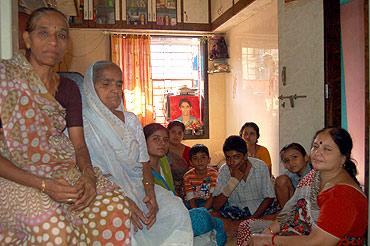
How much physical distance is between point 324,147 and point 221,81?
5.03m

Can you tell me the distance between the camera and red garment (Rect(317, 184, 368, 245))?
157 centimetres

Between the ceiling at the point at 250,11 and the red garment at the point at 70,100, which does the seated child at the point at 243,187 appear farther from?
the ceiling at the point at 250,11

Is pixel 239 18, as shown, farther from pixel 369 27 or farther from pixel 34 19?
pixel 34 19

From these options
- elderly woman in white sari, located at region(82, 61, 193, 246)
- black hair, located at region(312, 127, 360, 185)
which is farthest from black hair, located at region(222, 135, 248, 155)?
black hair, located at region(312, 127, 360, 185)

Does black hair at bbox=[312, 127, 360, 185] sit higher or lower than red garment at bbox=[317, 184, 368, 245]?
higher

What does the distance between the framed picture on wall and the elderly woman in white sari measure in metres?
4.52

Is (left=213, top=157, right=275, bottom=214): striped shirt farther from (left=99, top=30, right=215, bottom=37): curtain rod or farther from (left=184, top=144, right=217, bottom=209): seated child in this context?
(left=99, top=30, right=215, bottom=37): curtain rod

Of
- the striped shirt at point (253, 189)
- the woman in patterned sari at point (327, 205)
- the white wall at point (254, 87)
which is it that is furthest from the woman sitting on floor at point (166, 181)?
the white wall at point (254, 87)

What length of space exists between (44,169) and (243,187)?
193cm

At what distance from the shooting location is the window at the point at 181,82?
258 inches

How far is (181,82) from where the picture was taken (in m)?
6.77

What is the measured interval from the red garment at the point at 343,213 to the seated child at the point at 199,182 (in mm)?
1624

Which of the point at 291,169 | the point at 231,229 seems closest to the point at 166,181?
the point at 231,229

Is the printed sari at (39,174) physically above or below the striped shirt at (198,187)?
above
